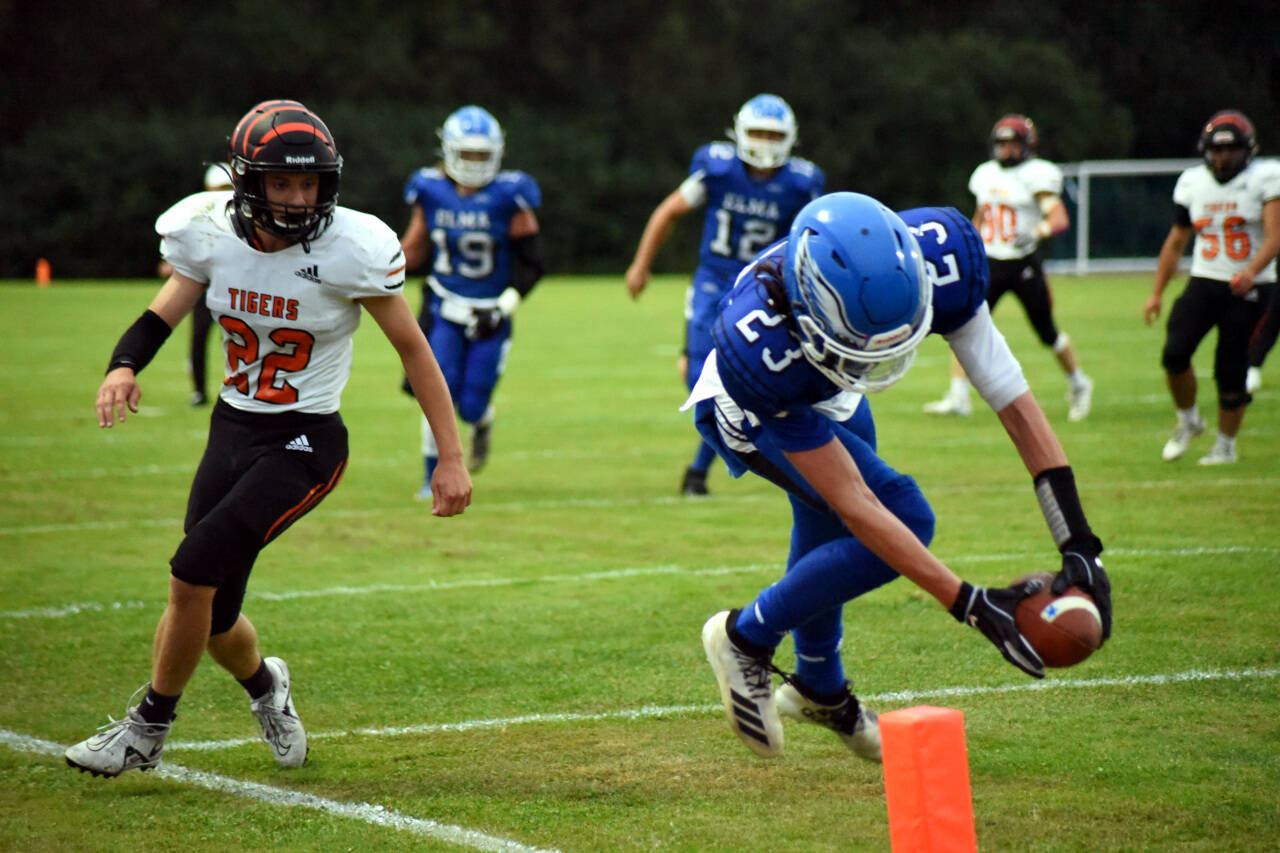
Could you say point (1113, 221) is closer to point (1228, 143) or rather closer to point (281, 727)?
point (1228, 143)

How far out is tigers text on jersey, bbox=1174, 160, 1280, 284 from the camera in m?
8.82

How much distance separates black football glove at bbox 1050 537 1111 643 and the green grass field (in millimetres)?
581

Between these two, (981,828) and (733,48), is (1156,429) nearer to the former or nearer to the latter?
(981,828)

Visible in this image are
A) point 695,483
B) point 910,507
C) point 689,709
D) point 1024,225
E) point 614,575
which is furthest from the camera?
point 1024,225

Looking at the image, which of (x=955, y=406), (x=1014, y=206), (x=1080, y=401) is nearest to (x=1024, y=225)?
(x=1014, y=206)

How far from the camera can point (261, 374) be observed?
4.19 meters

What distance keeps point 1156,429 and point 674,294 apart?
17.2 m

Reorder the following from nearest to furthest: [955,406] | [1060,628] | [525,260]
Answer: [1060,628]
[525,260]
[955,406]

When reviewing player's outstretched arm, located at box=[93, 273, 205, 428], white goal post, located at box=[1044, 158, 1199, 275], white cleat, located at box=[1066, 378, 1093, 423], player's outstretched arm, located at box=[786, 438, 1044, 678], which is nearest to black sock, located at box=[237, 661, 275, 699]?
player's outstretched arm, located at box=[93, 273, 205, 428]

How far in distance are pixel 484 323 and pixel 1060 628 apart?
5.80 m

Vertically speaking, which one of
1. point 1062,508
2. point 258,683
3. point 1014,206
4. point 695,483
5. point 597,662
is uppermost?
point 1062,508

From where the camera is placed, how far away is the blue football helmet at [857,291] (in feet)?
10.4

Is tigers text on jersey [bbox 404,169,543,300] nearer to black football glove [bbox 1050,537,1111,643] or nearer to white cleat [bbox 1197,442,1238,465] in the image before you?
white cleat [bbox 1197,442,1238,465]

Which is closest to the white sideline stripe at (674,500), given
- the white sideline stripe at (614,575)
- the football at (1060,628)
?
the white sideline stripe at (614,575)
